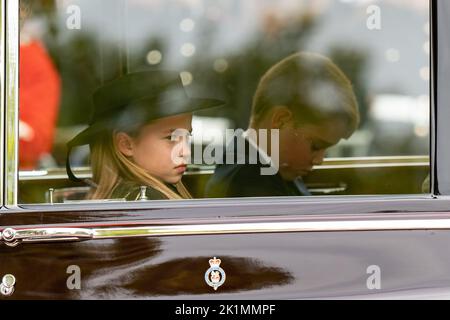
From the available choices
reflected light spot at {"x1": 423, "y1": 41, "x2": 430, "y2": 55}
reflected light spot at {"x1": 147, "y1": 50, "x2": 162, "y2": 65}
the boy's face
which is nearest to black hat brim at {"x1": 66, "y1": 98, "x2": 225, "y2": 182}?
reflected light spot at {"x1": 147, "y1": 50, "x2": 162, "y2": 65}

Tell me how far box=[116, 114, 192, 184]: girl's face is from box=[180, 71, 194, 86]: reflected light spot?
0.35 ft

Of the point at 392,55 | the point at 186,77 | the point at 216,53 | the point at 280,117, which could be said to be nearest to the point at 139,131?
the point at 186,77

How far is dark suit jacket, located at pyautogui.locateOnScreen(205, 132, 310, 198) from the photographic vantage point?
2.36 metres

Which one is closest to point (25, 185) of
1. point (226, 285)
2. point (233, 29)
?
point (226, 285)

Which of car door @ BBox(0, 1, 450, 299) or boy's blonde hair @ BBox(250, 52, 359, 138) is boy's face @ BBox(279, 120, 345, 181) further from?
car door @ BBox(0, 1, 450, 299)

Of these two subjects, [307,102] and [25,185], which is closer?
[25,185]

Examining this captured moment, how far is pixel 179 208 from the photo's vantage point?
7.24ft

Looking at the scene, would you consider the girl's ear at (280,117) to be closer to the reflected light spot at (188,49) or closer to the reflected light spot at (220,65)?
the reflected light spot at (220,65)

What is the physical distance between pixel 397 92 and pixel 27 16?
1128 mm

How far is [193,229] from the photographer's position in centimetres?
217

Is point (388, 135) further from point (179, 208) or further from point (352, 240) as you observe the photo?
point (179, 208)

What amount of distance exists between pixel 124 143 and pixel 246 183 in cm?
40

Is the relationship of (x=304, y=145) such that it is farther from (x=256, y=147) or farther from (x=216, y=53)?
(x=216, y=53)

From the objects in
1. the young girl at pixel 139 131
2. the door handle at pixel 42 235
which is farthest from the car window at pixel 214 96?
the door handle at pixel 42 235
